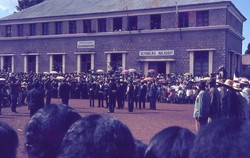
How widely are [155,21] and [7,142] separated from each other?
32.8m

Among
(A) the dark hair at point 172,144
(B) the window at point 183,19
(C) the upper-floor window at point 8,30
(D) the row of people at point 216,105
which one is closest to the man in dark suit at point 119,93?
(D) the row of people at point 216,105

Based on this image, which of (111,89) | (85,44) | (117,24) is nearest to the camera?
(111,89)

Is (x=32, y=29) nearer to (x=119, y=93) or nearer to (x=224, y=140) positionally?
(x=119, y=93)

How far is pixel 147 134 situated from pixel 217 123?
897 centimetres

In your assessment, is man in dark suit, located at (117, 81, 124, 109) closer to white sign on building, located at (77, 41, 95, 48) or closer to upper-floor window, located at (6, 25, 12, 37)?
white sign on building, located at (77, 41, 95, 48)

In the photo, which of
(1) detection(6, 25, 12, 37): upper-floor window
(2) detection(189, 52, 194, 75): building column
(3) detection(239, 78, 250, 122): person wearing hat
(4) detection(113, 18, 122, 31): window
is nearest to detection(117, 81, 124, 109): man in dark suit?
(3) detection(239, 78, 250, 122): person wearing hat

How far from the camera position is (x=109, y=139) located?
1.82 m

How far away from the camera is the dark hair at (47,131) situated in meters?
2.22

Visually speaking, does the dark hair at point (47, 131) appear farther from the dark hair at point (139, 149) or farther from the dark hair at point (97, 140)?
the dark hair at point (139, 149)

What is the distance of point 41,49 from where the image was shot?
129 ft

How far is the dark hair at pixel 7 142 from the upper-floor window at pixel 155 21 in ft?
106

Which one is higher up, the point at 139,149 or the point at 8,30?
the point at 8,30

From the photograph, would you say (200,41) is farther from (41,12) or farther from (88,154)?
(88,154)

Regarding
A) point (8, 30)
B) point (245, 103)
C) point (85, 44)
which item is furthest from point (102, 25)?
point (245, 103)
